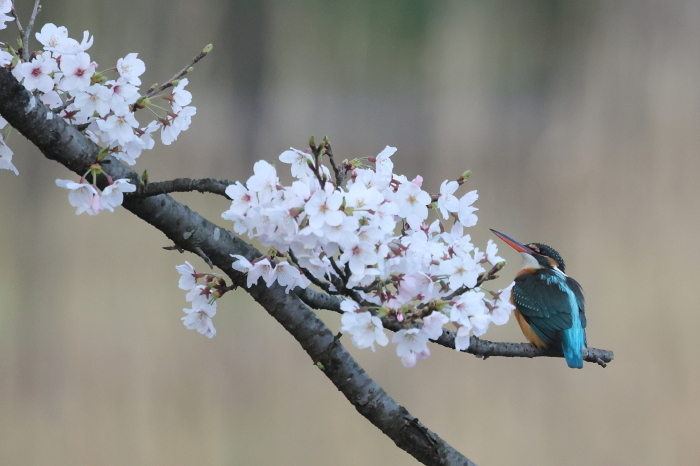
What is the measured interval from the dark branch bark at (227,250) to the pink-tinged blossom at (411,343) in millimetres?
129

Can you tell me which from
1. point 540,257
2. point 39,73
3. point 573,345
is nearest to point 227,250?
point 39,73

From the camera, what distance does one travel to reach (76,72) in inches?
28.5

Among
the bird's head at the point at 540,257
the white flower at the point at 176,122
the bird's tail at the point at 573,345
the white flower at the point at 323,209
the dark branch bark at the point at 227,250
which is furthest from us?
the bird's head at the point at 540,257

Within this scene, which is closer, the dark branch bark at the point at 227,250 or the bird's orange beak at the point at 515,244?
the dark branch bark at the point at 227,250

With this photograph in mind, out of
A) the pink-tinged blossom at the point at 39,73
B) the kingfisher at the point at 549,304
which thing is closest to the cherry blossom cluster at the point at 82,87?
the pink-tinged blossom at the point at 39,73

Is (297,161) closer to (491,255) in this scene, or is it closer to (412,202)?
(412,202)

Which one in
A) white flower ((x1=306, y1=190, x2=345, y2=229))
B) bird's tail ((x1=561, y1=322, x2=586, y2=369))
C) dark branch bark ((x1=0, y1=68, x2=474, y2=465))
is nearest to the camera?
white flower ((x1=306, y1=190, x2=345, y2=229))

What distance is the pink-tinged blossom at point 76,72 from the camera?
720mm

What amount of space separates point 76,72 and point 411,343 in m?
0.44

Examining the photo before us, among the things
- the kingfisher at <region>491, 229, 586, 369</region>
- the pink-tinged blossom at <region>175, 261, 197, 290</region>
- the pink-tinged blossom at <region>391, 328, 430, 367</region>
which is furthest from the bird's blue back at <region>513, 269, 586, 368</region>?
the pink-tinged blossom at <region>175, 261, 197, 290</region>

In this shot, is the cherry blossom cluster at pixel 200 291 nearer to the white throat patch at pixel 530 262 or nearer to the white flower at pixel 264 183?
the white flower at pixel 264 183

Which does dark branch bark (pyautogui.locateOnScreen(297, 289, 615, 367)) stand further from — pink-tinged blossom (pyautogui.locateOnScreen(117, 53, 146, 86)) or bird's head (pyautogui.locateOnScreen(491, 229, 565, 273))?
bird's head (pyautogui.locateOnScreen(491, 229, 565, 273))

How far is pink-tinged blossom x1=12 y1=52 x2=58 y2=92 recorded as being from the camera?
73 centimetres

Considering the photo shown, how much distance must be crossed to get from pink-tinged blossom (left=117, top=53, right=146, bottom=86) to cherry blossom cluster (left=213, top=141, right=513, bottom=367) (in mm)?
194
